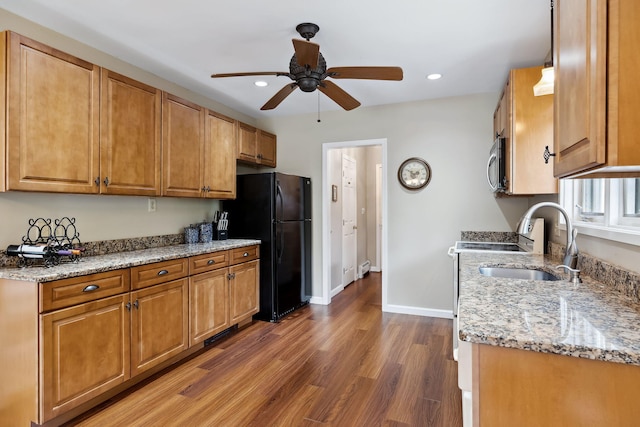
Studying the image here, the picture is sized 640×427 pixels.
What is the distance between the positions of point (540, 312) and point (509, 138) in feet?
5.52

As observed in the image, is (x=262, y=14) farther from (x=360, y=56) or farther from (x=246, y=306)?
(x=246, y=306)

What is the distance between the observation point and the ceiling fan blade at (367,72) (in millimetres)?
2168

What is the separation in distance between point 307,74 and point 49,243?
2.02 meters

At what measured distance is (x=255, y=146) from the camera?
4074mm

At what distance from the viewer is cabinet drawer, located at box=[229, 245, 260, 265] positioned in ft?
10.8

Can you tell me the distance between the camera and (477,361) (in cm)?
96

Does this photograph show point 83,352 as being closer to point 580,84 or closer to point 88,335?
point 88,335

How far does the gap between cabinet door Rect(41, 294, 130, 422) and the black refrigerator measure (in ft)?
5.34

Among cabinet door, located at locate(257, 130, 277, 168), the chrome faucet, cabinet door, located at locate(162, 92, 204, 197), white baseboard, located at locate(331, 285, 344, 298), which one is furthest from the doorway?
the chrome faucet

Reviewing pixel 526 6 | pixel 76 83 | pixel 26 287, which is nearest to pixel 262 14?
pixel 76 83

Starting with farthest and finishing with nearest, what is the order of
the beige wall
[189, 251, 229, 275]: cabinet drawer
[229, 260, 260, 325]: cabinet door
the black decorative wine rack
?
[229, 260, 260, 325]: cabinet door → [189, 251, 229, 275]: cabinet drawer → the beige wall → the black decorative wine rack

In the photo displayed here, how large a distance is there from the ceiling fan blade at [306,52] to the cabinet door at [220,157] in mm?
1575

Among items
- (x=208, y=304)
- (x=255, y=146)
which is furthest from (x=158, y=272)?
(x=255, y=146)

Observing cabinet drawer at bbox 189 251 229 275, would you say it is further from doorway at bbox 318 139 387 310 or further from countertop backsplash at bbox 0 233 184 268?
doorway at bbox 318 139 387 310
